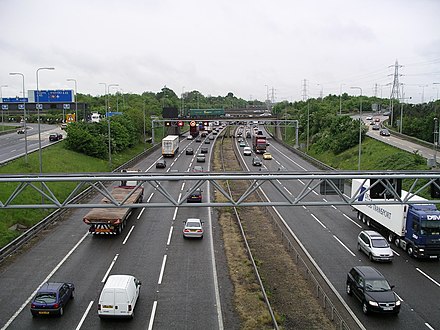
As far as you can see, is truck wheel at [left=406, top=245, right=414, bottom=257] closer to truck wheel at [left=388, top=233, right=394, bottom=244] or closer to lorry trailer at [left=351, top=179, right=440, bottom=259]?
lorry trailer at [left=351, top=179, right=440, bottom=259]

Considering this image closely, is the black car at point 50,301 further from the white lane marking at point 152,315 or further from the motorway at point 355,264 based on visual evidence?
the motorway at point 355,264

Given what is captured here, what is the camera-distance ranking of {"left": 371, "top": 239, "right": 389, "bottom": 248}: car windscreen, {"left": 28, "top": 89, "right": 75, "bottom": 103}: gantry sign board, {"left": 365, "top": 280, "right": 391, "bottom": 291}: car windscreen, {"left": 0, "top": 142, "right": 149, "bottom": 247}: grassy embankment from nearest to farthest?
{"left": 365, "top": 280, "right": 391, "bottom": 291}: car windscreen < {"left": 371, "top": 239, "right": 389, "bottom": 248}: car windscreen < {"left": 0, "top": 142, "right": 149, "bottom": 247}: grassy embankment < {"left": 28, "top": 89, "right": 75, "bottom": 103}: gantry sign board

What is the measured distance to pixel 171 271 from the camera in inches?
985

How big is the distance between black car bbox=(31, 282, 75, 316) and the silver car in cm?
1683

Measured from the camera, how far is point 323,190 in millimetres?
21109

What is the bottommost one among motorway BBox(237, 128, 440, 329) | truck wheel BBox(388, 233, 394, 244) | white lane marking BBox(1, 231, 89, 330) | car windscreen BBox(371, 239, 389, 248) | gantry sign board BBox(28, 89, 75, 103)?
white lane marking BBox(1, 231, 89, 330)

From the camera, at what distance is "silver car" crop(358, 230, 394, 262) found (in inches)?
1034

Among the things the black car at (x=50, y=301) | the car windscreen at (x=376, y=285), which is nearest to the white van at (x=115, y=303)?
the black car at (x=50, y=301)

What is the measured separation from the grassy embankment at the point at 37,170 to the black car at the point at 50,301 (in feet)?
35.3

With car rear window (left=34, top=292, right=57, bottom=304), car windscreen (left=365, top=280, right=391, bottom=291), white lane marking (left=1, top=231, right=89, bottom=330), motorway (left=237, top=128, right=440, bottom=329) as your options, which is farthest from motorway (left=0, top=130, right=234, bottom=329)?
car windscreen (left=365, top=280, right=391, bottom=291)

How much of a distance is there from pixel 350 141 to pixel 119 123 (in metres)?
37.7

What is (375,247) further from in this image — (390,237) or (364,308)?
(364,308)

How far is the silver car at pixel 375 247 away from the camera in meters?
26.3

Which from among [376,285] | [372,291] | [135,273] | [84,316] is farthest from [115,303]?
[376,285]
